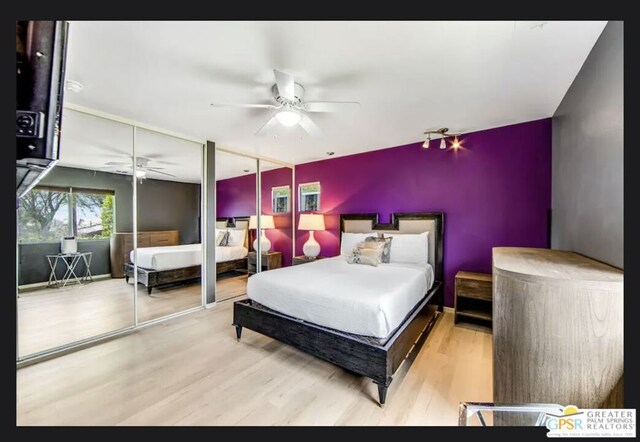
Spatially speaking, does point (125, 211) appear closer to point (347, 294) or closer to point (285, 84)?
point (285, 84)

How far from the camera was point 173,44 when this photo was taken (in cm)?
158

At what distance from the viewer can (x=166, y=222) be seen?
336 cm

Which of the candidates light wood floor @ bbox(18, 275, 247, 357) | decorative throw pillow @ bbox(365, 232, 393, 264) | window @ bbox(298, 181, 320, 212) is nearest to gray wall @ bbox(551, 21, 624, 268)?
decorative throw pillow @ bbox(365, 232, 393, 264)

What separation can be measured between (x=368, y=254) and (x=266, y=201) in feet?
9.35

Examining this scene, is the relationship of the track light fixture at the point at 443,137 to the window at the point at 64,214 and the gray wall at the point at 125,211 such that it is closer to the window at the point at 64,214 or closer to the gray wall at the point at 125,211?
the gray wall at the point at 125,211

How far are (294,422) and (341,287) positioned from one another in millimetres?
984

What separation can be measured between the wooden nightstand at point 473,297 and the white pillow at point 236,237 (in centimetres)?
382

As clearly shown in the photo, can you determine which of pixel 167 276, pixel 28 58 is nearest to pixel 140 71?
pixel 28 58

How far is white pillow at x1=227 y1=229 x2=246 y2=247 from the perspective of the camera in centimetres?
463

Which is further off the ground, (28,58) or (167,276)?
(28,58)

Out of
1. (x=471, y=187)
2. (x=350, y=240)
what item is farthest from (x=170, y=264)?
(x=471, y=187)

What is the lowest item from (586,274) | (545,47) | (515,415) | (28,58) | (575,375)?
(515,415)

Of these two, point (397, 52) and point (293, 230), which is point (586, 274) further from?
point (293, 230)

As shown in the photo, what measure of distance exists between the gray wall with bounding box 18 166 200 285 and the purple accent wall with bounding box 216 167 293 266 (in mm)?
1030
